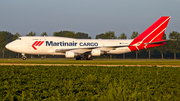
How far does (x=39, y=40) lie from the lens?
43000 millimetres

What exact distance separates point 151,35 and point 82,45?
13.1 metres

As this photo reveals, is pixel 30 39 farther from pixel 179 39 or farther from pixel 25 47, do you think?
pixel 179 39

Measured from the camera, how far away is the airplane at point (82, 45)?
4275cm

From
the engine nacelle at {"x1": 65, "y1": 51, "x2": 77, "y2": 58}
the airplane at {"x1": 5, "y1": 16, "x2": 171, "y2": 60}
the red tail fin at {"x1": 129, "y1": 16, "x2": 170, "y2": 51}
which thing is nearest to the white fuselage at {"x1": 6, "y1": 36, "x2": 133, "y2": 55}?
the airplane at {"x1": 5, "y1": 16, "x2": 171, "y2": 60}

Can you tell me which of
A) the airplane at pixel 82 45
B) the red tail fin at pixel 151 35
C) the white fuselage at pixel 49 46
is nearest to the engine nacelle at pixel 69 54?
the airplane at pixel 82 45

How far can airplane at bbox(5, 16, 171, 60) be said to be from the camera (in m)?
42.8

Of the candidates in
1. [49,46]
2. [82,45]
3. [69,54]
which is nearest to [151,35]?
[82,45]

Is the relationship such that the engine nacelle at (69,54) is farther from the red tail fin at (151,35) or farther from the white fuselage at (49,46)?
the red tail fin at (151,35)

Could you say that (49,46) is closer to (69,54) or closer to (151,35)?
(69,54)

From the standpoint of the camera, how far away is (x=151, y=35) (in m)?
45.5

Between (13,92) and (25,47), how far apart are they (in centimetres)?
3249

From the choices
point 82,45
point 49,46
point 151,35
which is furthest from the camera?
point 151,35

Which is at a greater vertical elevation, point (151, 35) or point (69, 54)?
point (151, 35)

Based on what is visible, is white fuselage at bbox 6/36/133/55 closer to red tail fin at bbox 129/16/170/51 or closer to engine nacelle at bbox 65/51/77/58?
engine nacelle at bbox 65/51/77/58
